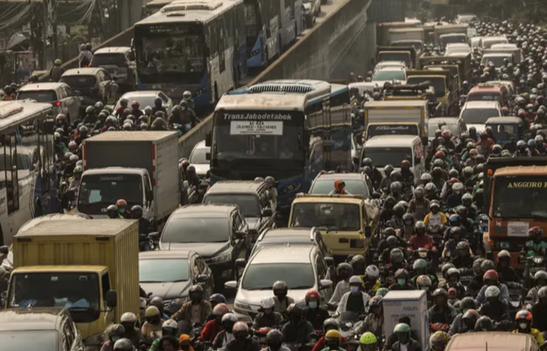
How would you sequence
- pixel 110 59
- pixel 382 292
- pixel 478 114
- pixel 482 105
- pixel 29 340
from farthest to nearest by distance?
pixel 110 59
pixel 482 105
pixel 478 114
pixel 382 292
pixel 29 340

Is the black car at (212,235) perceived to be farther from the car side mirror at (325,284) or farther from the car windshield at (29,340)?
the car windshield at (29,340)

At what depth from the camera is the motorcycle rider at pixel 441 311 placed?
66.1 feet

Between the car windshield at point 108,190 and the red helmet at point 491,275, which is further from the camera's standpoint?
the car windshield at point 108,190

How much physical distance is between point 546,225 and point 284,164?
9.37 meters

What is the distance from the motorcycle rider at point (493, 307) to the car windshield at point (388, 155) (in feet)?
54.0

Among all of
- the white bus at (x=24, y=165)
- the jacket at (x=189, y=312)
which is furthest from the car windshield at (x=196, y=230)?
the jacket at (x=189, y=312)

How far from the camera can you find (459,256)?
24094 mm

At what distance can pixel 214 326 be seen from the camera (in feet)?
65.2

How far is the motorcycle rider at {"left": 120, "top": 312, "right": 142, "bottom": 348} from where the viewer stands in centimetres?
1903

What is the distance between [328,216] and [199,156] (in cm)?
1111

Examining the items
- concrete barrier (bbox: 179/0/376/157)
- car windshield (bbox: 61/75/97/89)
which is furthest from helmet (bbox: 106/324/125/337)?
car windshield (bbox: 61/75/97/89)

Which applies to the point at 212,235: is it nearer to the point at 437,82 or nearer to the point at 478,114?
the point at 478,114

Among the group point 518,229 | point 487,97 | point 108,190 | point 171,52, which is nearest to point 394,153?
point 108,190

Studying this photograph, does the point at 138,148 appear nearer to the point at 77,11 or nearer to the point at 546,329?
the point at 546,329
